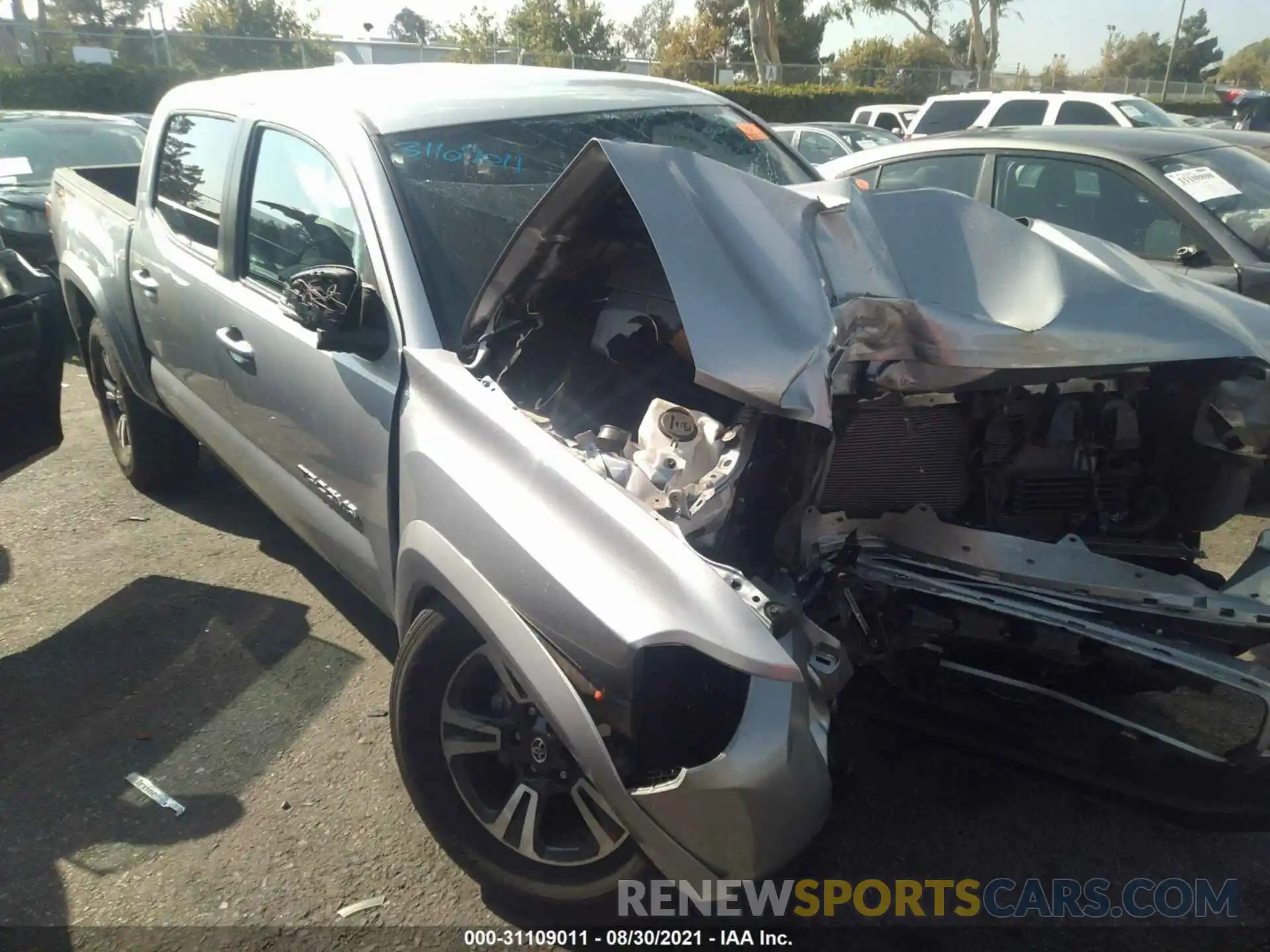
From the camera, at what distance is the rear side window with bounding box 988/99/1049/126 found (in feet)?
39.3

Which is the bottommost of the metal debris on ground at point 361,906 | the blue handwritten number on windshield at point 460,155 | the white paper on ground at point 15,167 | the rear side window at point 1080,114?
the metal debris on ground at point 361,906

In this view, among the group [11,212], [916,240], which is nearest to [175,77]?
[11,212]

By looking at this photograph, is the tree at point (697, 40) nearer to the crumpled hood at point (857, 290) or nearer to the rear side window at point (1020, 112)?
the rear side window at point (1020, 112)

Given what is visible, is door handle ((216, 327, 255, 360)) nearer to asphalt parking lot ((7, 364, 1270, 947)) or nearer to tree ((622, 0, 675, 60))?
asphalt parking lot ((7, 364, 1270, 947))

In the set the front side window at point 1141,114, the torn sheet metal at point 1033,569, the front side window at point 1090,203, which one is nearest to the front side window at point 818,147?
the front side window at point 1141,114

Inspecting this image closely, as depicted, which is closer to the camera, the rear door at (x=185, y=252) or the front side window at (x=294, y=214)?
the front side window at (x=294, y=214)

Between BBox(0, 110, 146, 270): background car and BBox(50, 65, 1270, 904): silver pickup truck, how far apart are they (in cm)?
586

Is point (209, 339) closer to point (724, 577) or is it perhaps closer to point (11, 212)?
point (724, 577)

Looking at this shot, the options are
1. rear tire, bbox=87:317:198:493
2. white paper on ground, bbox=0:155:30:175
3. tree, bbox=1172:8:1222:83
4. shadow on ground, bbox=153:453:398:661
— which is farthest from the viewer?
tree, bbox=1172:8:1222:83

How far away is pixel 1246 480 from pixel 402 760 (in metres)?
2.52

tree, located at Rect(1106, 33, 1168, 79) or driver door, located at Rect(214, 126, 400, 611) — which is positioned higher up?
tree, located at Rect(1106, 33, 1168, 79)

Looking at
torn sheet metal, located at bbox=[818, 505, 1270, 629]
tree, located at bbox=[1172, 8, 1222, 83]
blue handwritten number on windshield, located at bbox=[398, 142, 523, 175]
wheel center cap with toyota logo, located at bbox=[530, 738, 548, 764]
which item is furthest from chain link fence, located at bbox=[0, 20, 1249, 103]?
tree, located at bbox=[1172, 8, 1222, 83]

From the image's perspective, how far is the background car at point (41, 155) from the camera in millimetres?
7695

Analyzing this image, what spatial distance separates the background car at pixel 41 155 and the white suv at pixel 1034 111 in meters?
9.07
